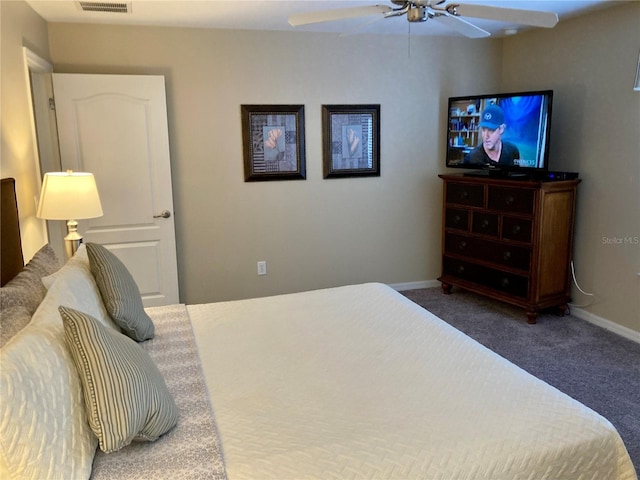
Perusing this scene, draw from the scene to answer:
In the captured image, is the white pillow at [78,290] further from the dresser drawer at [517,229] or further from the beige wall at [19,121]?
the dresser drawer at [517,229]

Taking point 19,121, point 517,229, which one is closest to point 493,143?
point 517,229

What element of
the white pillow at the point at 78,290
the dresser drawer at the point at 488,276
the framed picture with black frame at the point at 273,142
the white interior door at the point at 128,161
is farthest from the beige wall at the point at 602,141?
the white pillow at the point at 78,290

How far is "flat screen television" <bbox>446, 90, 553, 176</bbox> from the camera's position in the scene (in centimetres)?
390

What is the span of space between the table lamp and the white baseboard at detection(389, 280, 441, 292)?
2839mm

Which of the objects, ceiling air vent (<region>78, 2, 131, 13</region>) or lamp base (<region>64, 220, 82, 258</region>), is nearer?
lamp base (<region>64, 220, 82, 258</region>)

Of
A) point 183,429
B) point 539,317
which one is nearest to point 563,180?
point 539,317

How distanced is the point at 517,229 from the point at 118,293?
301 cm

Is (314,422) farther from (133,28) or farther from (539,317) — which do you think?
(133,28)

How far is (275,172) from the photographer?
14.4 ft

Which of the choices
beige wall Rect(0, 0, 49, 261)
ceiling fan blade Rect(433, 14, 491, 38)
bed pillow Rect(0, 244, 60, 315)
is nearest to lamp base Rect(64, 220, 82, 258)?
beige wall Rect(0, 0, 49, 261)

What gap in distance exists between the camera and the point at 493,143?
4250 mm

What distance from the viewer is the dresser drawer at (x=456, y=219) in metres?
4.44

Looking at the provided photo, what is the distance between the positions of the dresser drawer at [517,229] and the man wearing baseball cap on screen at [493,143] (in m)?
0.50

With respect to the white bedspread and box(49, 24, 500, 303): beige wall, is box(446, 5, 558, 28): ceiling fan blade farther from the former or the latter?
box(49, 24, 500, 303): beige wall
